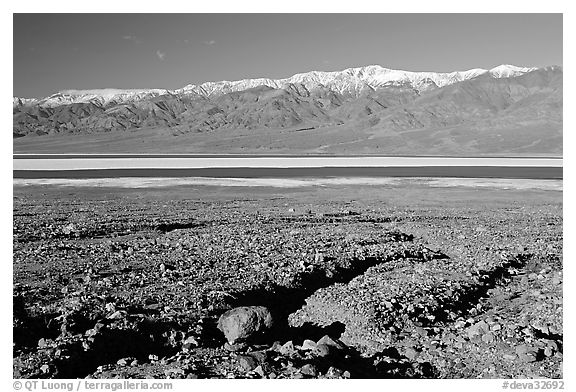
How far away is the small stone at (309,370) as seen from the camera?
580cm

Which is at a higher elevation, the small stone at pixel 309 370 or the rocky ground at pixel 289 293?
the rocky ground at pixel 289 293

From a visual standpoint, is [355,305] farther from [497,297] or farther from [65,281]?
[65,281]

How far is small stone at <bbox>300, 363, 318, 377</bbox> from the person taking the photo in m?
5.80

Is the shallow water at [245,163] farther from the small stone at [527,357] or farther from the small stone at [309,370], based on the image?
the small stone at [527,357]

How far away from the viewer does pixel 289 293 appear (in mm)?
7574

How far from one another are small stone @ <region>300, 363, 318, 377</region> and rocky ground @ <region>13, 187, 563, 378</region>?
2cm

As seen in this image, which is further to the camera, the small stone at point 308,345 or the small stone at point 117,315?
the small stone at point 117,315

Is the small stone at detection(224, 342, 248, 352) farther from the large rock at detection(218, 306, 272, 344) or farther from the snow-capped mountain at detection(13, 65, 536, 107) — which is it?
the snow-capped mountain at detection(13, 65, 536, 107)

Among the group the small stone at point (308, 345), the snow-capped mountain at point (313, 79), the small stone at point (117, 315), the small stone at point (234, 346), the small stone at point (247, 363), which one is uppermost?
the snow-capped mountain at point (313, 79)

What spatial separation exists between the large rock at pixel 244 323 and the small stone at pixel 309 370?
844 mm

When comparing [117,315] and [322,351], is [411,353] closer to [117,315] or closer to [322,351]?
[322,351]

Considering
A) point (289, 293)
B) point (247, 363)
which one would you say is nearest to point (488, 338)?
point (289, 293)

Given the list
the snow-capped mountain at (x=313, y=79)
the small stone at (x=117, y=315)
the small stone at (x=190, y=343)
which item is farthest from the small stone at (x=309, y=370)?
the snow-capped mountain at (x=313, y=79)
